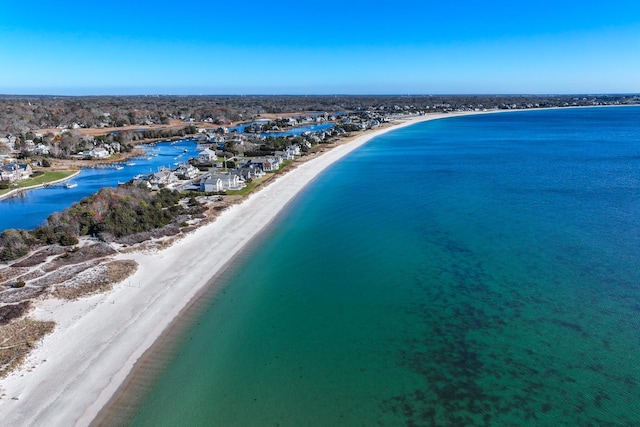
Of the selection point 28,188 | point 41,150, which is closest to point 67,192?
point 28,188

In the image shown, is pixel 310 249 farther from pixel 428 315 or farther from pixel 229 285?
pixel 428 315

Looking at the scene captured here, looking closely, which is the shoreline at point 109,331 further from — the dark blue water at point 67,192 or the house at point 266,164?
the house at point 266,164

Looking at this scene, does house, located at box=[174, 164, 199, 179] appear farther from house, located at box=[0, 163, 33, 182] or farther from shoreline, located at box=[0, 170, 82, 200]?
house, located at box=[0, 163, 33, 182]

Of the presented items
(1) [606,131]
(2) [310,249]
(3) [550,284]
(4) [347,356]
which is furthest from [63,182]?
(1) [606,131]

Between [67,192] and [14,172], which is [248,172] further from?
[14,172]

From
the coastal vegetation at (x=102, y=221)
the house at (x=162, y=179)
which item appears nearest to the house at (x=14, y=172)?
the house at (x=162, y=179)

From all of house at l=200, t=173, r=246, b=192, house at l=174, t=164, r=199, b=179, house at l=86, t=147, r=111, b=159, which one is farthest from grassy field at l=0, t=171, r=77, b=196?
house at l=200, t=173, r=246, b=192
